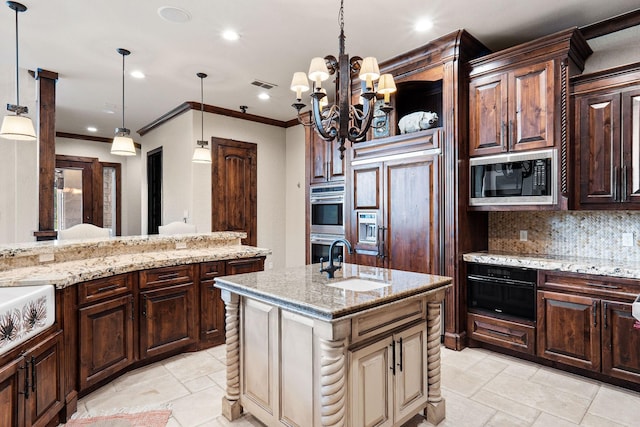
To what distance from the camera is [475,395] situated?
8.48 ft

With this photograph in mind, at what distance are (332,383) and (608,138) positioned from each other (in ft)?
9.51

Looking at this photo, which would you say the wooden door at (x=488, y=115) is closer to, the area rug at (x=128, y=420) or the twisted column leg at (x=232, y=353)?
the twisted column leg at (x=232, y=353)

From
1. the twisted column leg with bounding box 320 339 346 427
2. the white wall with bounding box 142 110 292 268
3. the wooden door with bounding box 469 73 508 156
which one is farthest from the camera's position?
the white wall with bounding box 142 110 292 268

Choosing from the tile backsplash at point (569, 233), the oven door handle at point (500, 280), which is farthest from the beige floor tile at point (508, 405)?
the tile backsplash at point (569, 233)

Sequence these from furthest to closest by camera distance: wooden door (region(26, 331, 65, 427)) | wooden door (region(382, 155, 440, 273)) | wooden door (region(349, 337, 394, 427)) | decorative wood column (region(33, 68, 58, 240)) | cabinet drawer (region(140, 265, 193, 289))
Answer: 1. decorative wood column (region(33, 68, 58, 240))
2. wooden door (region(382, 155, 440, 273))
3. cabinet drawer (region(140, 265, 193, 289))
4. wooden door (region(26, 331, 65, 427))
5. wooden door (region(349, 337, 394, 427))

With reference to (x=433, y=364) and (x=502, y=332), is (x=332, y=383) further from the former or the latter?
(x=502, y=332)

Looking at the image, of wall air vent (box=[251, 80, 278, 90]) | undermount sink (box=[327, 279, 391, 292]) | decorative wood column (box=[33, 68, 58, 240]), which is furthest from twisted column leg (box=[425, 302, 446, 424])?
decorative wood column (box=[33, 68, 58, 240])

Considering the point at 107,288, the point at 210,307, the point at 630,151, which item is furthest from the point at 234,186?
the point at 630,151

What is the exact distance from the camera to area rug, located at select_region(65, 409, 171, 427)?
2.22 metres

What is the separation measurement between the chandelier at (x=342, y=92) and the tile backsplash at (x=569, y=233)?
2.12 metres

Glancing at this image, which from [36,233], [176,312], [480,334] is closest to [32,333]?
[176,312]

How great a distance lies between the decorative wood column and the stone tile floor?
237 centimetres

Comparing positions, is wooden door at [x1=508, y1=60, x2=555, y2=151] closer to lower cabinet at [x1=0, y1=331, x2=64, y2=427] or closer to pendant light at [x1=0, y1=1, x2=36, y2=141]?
lower cabinet at [x1=0, y1=331, x2=64, y2=427]

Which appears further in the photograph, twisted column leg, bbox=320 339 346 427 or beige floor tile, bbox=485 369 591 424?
beige floor tile, bbox=485 369 591 424
